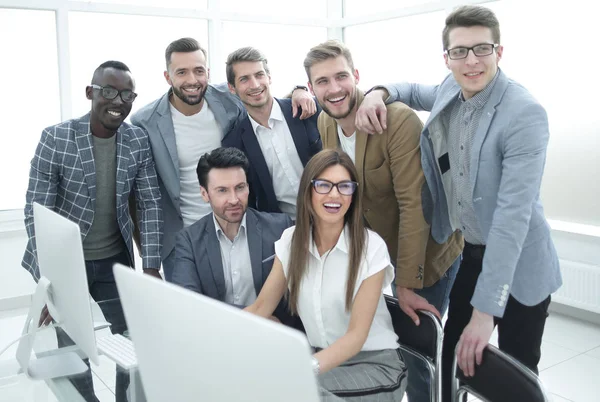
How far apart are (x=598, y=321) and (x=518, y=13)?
89.8 inches

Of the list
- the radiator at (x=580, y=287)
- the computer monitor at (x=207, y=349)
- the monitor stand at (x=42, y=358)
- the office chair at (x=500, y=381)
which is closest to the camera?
the computer monitor at (x=207, y=349)

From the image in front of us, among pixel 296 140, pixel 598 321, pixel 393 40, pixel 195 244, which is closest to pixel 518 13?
pixel 393 40

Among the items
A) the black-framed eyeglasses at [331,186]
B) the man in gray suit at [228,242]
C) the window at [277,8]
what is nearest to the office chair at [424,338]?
the black-framed eyeglasses at [331,186]

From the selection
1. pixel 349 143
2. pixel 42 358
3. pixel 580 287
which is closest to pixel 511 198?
pixel 349 143

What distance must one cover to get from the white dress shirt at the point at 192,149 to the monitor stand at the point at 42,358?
93cm

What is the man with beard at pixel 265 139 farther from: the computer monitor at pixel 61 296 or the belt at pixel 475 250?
the computer monitor at pixel 61 296

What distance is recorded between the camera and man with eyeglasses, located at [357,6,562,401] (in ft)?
5.53

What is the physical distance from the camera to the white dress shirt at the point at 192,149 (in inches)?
107

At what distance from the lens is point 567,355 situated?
11.6 ft

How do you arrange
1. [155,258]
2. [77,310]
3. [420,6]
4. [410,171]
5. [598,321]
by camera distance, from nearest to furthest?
1. [77,310]
2. [410,171]
3. [155,258]
4. [598,321]
5. [420,6]

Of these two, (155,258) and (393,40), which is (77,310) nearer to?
(155,258)

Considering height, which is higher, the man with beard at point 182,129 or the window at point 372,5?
the window at point 372,5

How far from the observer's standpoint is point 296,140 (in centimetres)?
269

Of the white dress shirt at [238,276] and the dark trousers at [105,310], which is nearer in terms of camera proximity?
the dark trousers at [105,310]
